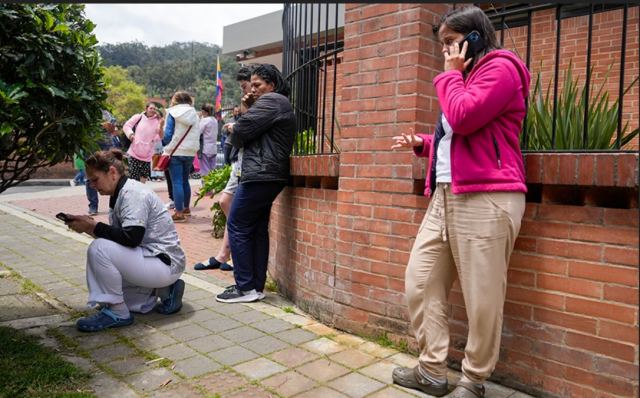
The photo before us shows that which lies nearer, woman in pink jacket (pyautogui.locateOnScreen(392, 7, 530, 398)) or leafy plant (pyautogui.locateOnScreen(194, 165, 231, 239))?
woman in pink jacket (pyautogui.locateOnScreen(392, 7, 530, 398))

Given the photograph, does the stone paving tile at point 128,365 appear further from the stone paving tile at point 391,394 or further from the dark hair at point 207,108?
the dark hair at point 207,108

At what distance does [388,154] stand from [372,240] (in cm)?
56

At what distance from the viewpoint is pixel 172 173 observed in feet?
26.6

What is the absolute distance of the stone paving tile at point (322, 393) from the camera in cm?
280

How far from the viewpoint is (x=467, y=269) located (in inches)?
103

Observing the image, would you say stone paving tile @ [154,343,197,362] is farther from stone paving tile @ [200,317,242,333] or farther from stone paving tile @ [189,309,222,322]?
stone paving tile @ [189,309,222,322]

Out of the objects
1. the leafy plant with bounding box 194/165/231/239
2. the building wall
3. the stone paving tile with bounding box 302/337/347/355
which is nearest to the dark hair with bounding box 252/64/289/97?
the building wall

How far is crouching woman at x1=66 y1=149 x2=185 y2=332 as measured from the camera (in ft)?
12.2

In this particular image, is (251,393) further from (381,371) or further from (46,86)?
(46,86)

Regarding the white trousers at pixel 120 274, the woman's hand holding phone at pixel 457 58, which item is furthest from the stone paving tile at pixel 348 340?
the woman's hand holding phone at pixel 457 58

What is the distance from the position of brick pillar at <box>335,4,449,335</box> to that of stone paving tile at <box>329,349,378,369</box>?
25 centimetres

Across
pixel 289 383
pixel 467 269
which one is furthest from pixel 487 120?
pixel 289 383

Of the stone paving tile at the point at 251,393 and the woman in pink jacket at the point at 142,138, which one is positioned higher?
the woman in pink jacket at the point at 142,138

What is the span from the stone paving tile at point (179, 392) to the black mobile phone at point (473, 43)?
216cm
